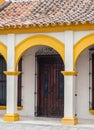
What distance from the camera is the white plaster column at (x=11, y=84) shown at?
14492 millimetres

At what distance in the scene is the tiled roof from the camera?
546 inches

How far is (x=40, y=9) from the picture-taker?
16.0m

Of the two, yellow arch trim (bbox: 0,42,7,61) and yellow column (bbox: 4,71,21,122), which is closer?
Answer: yellow column (bbox: 4,71,21,122)

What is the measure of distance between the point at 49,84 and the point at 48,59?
39.9 inches

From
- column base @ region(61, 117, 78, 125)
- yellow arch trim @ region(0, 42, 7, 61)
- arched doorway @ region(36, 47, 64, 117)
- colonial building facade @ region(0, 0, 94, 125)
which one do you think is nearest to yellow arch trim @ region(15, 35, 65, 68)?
colonial building facade @ region(0, 0, 94, 125)

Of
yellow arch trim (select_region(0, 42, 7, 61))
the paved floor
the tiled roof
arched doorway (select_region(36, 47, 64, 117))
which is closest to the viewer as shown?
the paved floor

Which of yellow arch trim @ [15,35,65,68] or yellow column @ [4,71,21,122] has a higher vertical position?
yellow arch trim @ [15,35,65,68]

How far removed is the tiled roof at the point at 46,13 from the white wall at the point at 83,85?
172 cm

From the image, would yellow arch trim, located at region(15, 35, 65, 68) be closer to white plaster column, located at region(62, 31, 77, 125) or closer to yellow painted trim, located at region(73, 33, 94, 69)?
white plaster column, located at region(62, 31, 77, 125)

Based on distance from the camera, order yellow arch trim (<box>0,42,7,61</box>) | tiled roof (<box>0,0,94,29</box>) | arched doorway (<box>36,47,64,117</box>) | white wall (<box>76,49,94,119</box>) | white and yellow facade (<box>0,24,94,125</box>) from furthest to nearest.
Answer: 1. arched doorway (<box>36,47,64,117</box>)
2. white wall (<box>76,49,94,119</box>)
3. yellow arch trim (<box>0,42,7,61</box>)
4. tiled roof (<box>0,0,94,29</box>)
5. white and yellow facade (<box>0,24,94,125</box>)

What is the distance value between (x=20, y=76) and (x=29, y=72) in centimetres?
43

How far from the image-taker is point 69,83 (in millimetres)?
13742

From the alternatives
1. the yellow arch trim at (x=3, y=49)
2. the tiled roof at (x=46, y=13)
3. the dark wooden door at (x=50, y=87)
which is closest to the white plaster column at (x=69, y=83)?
the tiled roof at (x=46, y=13)

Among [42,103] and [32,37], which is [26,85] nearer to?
[42,103]
